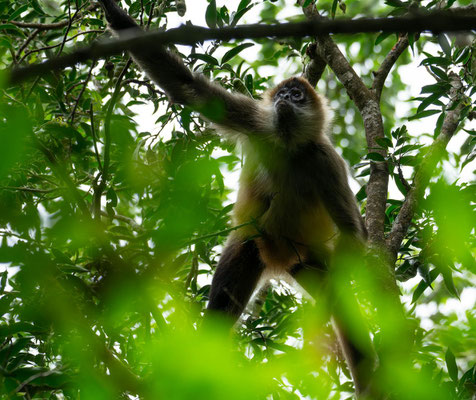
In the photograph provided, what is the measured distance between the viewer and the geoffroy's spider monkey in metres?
4.66

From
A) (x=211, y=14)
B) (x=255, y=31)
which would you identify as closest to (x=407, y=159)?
(x=211, y=14)

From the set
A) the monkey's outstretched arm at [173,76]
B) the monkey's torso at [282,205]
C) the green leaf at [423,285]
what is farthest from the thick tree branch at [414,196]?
the monkey's outstretched arm at [173,76]

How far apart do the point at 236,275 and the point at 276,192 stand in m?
0.87

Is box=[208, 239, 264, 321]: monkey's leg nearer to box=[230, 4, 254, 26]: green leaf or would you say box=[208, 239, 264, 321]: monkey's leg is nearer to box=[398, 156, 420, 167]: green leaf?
box=[398, 156, 420, 167]: green leaf

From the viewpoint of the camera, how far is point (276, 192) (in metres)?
5.22

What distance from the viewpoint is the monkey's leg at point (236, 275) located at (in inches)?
185

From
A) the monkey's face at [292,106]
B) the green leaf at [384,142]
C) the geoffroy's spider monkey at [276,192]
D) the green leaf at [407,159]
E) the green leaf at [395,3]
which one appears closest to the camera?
the green leaf at [384,142]

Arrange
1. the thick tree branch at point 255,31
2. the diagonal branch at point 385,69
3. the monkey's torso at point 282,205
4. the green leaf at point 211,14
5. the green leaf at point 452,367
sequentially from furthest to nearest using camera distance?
the monkey's torso at point 282,205 → the diagonal branch at point 385,69 → the green leaf at point 211,14 → the green leaf at point 452,367 → the thick tree branch at point 255,31

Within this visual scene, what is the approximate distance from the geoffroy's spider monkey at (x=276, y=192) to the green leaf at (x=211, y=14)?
0.53 meters

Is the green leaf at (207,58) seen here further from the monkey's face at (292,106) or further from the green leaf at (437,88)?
the green leaf at (437,88)

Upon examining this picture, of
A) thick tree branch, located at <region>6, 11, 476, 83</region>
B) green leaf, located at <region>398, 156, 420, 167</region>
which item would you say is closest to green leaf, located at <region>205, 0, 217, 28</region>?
green leaf, located at <region>398, 156, 420, 167</region>

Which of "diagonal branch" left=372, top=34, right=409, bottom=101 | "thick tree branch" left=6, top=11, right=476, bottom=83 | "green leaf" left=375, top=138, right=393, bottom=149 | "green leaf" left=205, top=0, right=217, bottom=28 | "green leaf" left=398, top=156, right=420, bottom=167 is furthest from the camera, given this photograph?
"diagonal branch" left=372, top=34, right=409, bottom=101

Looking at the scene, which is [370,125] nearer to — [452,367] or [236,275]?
[236,275]

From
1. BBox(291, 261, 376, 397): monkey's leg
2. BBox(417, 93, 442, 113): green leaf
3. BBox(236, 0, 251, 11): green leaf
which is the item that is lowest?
BBox(291, 261, 376, 397): monkey's leg
